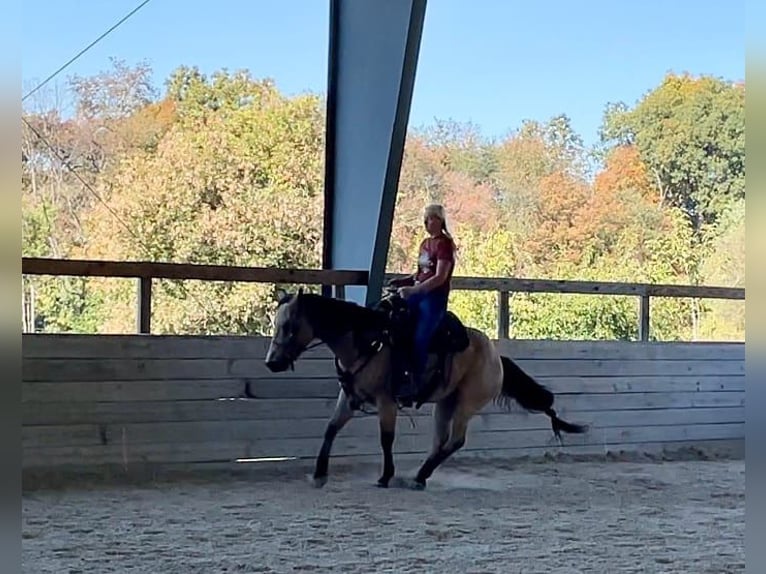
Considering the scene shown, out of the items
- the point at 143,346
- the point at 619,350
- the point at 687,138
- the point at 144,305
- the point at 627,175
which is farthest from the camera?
the point at 687,138

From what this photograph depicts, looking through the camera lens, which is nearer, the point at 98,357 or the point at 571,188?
the point at 98,357

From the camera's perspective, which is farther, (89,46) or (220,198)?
(220,198)

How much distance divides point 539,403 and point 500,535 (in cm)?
170

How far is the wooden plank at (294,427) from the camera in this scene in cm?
536

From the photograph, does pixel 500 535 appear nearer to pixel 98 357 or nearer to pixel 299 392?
pixel 299 392

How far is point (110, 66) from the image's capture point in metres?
5.57

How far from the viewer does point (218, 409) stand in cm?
579

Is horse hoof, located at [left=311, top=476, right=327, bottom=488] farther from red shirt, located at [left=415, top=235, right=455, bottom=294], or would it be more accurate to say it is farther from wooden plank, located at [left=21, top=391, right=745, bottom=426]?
red shirt, located at [left=415, top=235, right=455, bottom=294]

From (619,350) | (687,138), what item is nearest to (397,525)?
(619,350)

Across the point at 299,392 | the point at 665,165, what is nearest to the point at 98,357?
the point at 299,392

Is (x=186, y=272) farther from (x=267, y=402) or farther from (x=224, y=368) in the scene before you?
(x=267, y=402)

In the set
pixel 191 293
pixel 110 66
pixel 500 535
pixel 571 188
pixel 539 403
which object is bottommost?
pixel 500 535

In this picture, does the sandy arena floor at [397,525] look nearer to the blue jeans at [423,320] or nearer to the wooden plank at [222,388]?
the wooden plank at [222,388]

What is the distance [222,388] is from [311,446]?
69 cm
